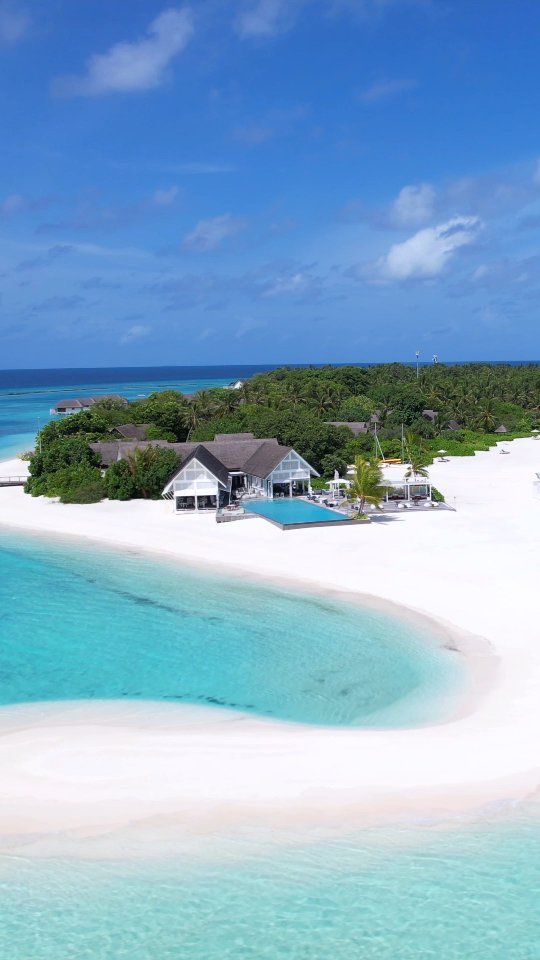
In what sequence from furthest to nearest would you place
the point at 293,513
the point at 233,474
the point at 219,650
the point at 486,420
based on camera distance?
the point at 486,420
the point at 233,474
the point at 293,513
the point at 219,650

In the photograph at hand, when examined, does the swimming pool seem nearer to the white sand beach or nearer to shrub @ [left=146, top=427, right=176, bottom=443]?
the white sand beach

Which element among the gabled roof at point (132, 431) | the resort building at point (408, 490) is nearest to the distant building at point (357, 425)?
the gabled roof at point (132, 431)

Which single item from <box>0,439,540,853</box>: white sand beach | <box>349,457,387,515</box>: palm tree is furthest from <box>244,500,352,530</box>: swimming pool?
<box>0,439,540,853</box>: white sand beach

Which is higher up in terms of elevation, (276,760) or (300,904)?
(276,760)

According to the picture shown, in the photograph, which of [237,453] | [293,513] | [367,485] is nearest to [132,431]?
[237,453]

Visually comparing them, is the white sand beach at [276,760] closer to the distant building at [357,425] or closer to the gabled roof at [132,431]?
the gabled roof at [132,431]

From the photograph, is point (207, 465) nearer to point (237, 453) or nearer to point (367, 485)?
point (237, 453)

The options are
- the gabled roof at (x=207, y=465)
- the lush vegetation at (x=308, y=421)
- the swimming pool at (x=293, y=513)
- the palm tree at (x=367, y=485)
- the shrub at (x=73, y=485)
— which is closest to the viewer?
→ the swimming pool at (x=293, y=513)
